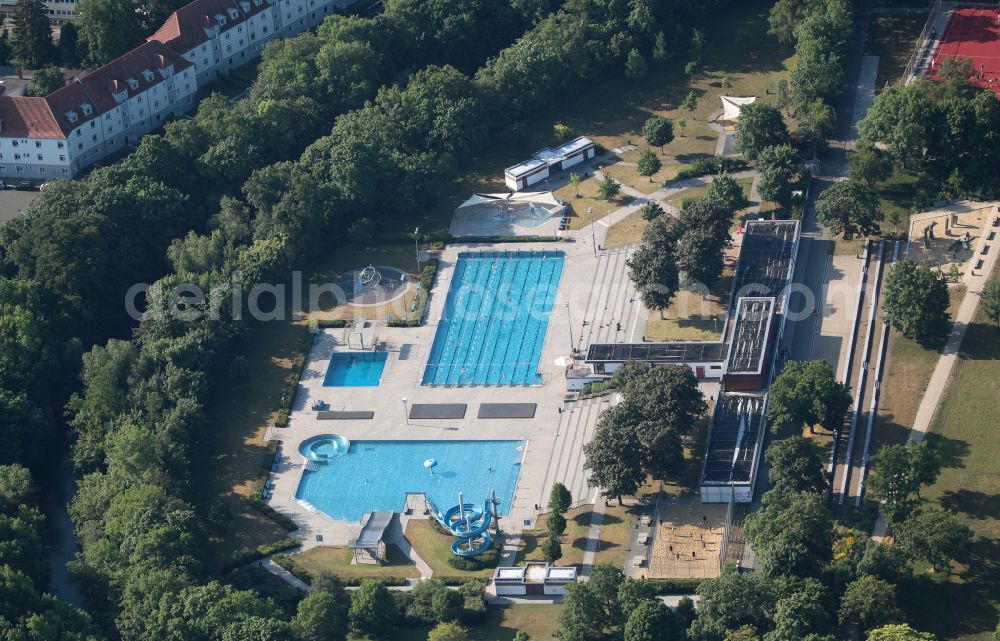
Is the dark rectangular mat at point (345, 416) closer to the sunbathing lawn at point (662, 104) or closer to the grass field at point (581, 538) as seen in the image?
the grass field at point (581, 538)

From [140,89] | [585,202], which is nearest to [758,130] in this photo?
[585,202]

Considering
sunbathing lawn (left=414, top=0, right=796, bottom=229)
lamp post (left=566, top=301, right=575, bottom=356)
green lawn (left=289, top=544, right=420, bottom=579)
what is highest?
sunbathing lawn (left=414, top=0, right=796, bottom=229)

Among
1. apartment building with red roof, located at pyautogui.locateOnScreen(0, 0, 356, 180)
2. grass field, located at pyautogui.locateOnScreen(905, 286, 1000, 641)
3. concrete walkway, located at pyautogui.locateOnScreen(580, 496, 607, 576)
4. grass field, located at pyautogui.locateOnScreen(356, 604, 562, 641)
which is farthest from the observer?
apartment building with red roof, located at pyautogui.locateOnScreen(0, 0, 356, 180)

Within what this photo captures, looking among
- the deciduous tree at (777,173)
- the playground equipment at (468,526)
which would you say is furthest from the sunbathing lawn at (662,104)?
the playground equipment at (468,526)

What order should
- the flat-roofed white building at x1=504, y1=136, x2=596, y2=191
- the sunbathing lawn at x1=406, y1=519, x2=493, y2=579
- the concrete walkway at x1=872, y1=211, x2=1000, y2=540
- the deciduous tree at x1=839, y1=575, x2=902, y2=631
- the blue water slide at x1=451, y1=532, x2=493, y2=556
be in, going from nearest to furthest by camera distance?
the deciduous tree at x1=839, y1=575, x2=902, y2=631 < the sunbathing lawn at x1=406, y1=519, x2=493, y2=579 < the blue water slide at x1=451, y1=532, x2=493, y2=556 < the concrete walkway at x1=872, y1=211, x2=1000, y2=540 < the flat-roofed white building at x1=504, y1=136, x2=596, y2=191

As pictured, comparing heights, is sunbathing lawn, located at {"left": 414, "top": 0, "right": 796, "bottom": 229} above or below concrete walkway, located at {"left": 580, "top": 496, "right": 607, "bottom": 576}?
above

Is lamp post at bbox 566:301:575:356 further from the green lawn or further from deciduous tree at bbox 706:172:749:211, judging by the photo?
the green lawn

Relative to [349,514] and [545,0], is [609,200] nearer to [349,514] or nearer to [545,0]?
[545,0]

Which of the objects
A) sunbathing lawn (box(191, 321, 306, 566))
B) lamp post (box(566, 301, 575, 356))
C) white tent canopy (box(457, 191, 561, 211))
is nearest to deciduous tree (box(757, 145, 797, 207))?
white tent canopy (box(457, 191, 561, 211))
